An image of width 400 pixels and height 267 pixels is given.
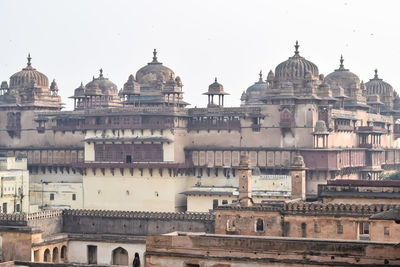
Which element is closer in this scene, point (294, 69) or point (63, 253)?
point (63, 253)

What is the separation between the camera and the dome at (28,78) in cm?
A: 8456

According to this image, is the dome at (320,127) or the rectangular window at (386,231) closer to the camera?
the rectangular window at (386,231)

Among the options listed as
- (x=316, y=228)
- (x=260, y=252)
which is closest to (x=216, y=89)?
(x=316, y=228)

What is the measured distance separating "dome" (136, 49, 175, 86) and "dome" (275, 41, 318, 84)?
1128cm

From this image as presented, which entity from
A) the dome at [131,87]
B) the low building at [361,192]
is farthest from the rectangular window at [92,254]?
the dome at [131,87]

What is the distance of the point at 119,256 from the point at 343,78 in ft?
123

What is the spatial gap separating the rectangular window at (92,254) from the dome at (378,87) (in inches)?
1837

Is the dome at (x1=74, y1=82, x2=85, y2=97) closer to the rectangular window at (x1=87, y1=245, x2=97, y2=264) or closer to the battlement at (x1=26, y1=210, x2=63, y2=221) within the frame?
the battlement at (x1=26, y1=210, x2=63, y2=221)

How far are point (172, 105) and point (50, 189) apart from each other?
11.6 metres

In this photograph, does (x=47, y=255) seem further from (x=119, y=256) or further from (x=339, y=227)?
(x=339, y=227)

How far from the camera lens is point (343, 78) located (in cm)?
8625

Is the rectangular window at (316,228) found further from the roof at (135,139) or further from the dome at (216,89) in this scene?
the dome at (216,89)

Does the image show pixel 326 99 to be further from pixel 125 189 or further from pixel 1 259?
pixel 1 259

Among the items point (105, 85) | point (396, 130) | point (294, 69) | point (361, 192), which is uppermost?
point (105, 85)
